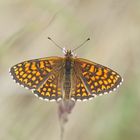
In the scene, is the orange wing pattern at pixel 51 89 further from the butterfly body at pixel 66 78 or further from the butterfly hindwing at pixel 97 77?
the butterfly hindwing at pixel 97 77

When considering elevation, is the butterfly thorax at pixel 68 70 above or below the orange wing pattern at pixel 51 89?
above

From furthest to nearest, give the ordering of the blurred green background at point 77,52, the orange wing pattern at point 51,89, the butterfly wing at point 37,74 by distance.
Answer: the blurred green background at point 77,52
the butterfly wing at point 37,74
the orange wing pattern at point 51,89

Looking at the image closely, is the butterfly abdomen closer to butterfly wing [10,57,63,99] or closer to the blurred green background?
butterfly wing [10,57,63,99]

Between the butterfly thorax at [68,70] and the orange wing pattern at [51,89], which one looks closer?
the orange wing pattern at [51,89]

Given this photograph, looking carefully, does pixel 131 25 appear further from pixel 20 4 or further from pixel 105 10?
pixel 20 4

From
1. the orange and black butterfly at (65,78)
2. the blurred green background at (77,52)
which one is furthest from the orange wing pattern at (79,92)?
the blurred green background at (77,52)

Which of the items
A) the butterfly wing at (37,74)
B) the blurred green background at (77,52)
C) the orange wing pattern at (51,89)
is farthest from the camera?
the blurred green background at (77,52)

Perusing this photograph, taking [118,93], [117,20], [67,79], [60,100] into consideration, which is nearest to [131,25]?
[117,20]

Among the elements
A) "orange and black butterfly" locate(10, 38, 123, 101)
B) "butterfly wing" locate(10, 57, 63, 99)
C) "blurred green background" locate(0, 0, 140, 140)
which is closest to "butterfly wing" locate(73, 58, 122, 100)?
"orange and black butterfly" locate(10, 38, 123, 101)
